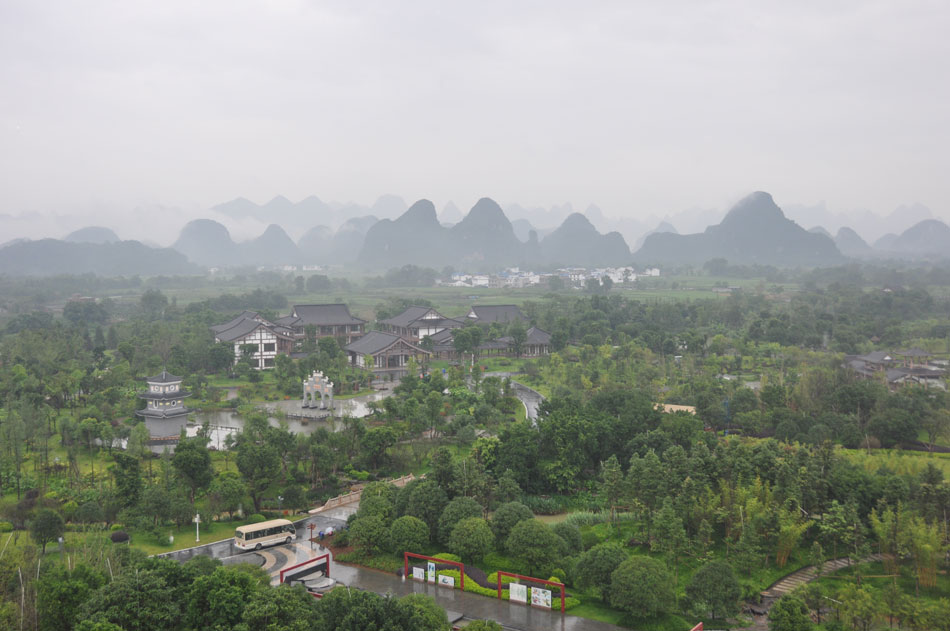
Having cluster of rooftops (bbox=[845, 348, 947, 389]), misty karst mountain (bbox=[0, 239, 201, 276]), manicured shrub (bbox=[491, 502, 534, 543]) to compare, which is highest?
misty karst mountain (bbox=[0, 239, 201, 276])

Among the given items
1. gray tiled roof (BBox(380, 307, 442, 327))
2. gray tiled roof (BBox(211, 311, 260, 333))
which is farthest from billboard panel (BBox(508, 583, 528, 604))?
gray tiled roof (BBox(211, 311, 260, 333))

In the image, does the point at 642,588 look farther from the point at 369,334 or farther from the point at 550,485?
the point at 369,334

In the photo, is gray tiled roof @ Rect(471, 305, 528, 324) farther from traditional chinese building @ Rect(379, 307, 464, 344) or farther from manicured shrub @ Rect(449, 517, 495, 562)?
manicured shrub @ Rect(449, 517, 495, 562)

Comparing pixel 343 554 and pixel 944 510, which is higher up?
pixel 944 510

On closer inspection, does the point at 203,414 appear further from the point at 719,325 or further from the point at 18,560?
the point at 719,325

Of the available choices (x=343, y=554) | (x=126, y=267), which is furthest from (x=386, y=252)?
(x=343, y=554)

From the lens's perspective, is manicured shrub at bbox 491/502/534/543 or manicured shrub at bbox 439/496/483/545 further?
manicured shrub at bbox 439/496/483/545
